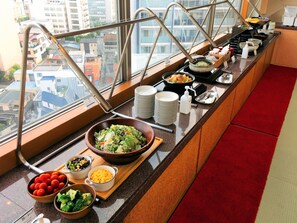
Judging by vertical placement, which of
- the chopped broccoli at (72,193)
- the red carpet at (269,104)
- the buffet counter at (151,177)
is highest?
the chopped broccoli at (72,193)

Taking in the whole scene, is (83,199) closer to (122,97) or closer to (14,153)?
(14,153)

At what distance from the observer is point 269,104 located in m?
2.75

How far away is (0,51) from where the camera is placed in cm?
97

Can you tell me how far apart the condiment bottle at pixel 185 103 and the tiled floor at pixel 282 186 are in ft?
2.36

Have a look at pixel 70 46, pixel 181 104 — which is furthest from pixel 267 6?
pixel 70 46

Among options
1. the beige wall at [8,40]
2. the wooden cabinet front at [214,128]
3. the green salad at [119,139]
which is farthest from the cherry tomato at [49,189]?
the wooden cabinet front at [214,128]

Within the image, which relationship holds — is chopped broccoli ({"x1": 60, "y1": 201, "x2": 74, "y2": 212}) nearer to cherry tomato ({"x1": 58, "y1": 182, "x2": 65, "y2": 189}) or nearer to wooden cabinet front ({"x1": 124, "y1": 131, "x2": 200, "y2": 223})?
cherry tomato ({"x1": 58, "y1": 182, "x2": 65, "y2": 189})

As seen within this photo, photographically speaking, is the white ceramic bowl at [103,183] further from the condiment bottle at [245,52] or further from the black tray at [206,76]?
the condiment bottle at [245,52]

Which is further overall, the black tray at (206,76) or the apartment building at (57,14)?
the black tray at (206,76)

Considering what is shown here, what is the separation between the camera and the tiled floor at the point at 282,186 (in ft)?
4.82

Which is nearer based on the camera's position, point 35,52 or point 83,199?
point 83,199

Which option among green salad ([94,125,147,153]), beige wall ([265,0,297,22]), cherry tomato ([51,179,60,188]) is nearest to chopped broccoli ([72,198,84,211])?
cherry tomato ([51,179,60,188])

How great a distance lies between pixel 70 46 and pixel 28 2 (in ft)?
0.92

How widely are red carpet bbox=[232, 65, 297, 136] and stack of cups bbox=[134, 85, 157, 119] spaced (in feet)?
4.14
